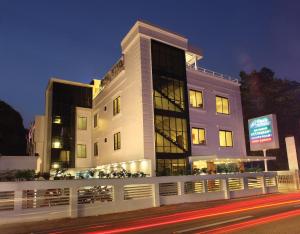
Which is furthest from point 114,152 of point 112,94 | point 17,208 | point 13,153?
point 13,153

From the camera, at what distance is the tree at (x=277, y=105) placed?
51431 mm

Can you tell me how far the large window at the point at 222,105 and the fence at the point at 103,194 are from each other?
8.68m

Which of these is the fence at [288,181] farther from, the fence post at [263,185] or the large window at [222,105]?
the large window at [222,105]

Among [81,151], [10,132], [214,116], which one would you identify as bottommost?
[81,151]

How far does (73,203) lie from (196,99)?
1689 centimetres

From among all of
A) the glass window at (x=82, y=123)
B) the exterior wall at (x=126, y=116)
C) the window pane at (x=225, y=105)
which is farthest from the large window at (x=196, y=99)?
the glass window at (x=82, y=123)

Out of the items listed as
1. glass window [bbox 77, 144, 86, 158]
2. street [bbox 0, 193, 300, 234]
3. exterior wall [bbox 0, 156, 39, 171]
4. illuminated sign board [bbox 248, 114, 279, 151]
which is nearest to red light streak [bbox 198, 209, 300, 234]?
street [bbox 0, 193, 300, 234]

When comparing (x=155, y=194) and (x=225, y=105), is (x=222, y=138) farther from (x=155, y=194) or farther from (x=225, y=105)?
(x=155, y=194)

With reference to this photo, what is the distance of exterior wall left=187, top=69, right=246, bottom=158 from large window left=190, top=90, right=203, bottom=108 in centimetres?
36

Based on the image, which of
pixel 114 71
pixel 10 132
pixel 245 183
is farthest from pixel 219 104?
pixel 10 132

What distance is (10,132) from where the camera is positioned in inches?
2035

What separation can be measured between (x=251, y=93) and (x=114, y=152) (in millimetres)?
33991

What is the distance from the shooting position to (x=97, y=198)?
17750 mm

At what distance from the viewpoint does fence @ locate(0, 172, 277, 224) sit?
1498cm
